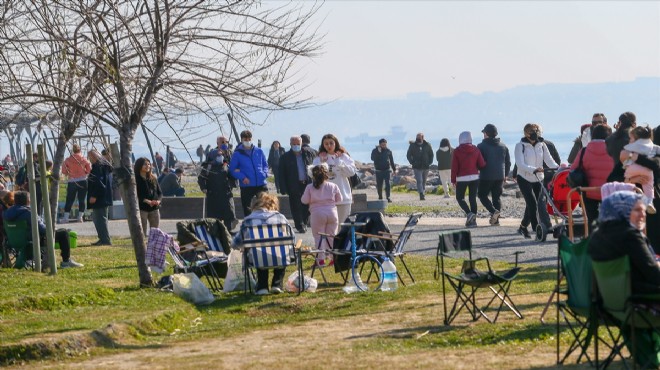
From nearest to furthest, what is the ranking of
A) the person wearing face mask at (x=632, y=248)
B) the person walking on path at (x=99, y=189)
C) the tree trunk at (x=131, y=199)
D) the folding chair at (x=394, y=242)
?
1. the person wearing face mask at (x=632, y=248)
2. the tree trunk at (x=131, y=199)
3. the folding chair at (x=394, y=242)
4. the person walking on path at (x=99, y=189)

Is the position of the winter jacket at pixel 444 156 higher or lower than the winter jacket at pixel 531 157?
higher

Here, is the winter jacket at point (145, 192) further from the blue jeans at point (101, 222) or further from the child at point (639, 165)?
the child at point (639, 165)

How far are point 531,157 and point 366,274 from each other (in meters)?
5.05

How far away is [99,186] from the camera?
2439cm

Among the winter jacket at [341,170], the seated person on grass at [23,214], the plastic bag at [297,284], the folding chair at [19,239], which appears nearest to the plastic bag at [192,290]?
the plastic bag at [297,284]

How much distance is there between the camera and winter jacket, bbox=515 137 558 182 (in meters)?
21.8

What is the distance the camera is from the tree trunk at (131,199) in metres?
16.2

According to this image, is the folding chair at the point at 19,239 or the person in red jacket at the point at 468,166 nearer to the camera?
the folding chair at the point at 19,239

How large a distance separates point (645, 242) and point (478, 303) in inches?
174

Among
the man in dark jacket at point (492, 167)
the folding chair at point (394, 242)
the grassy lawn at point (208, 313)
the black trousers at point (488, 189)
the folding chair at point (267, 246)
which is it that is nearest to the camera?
the grassy lawn at point (208, 313)

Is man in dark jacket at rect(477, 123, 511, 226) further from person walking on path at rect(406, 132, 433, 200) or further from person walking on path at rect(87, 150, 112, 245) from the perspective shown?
person walking on path at rect(406, 132, 433, 200)

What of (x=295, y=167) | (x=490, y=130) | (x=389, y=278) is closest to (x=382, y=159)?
(x=490, y=130)

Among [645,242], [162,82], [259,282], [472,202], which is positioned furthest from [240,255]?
[472,202]

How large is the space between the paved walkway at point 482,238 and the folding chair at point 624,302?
8338mm
